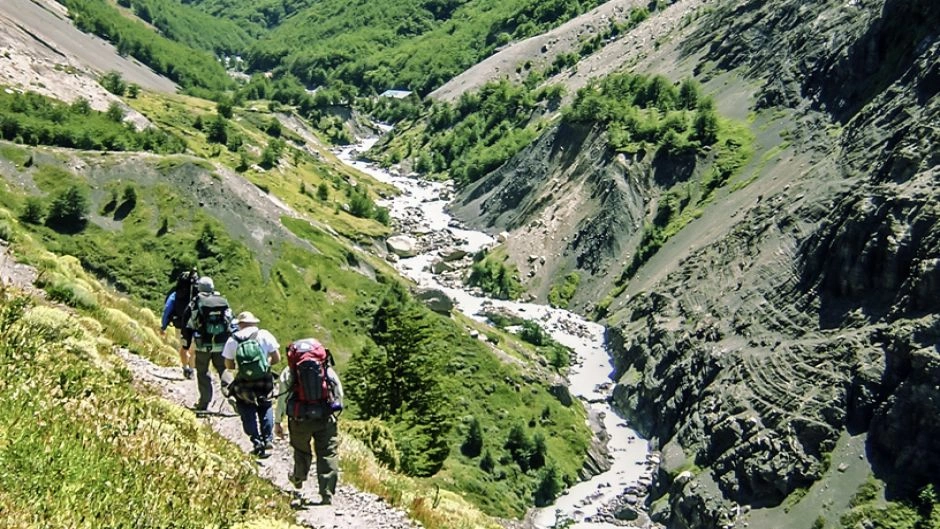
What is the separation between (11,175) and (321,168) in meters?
61.2

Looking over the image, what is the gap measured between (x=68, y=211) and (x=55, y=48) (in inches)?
2736

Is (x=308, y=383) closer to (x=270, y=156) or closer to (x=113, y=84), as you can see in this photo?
(x=270, y=156)

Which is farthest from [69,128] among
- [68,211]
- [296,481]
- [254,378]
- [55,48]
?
[296,481]

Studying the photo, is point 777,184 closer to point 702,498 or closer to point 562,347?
point 562,347

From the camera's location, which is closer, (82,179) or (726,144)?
(82,179)

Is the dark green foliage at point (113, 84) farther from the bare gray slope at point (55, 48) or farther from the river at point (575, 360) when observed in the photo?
the river at point (575, 360)

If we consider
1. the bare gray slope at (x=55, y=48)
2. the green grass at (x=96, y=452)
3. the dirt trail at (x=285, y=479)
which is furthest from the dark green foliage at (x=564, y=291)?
the green grass at (x=96, y=452)

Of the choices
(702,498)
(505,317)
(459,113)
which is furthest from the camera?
(459,113)

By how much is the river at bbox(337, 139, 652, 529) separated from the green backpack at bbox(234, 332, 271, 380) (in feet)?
118

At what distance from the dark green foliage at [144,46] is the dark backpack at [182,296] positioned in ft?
488

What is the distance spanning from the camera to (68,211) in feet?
169

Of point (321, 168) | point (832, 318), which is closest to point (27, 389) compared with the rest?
point (832, 318)

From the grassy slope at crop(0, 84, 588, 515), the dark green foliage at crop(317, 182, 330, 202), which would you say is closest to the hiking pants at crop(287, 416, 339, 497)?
the grassy slope at crop(0, 84, 588, 515)

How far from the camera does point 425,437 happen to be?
3712 centimetres
